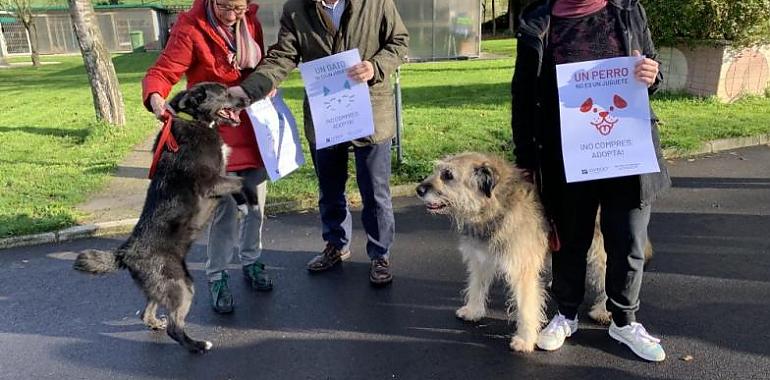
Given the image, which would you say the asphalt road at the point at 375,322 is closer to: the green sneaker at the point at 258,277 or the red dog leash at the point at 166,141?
the green sneaker at the point at 258,277

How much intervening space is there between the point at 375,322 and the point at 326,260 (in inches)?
42.7

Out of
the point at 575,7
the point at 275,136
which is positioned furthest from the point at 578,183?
the point at 275,136

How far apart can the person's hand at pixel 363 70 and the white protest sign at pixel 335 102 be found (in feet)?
0.20

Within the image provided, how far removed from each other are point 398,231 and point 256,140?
7.33ft

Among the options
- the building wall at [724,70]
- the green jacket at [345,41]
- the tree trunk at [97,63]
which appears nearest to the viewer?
the green jacket at [345,41]

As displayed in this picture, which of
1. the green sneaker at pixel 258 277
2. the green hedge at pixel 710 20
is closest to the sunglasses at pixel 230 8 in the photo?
the green sneaker at pixel 258 277

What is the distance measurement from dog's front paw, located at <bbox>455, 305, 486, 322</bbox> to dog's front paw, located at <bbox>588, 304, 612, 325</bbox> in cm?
81

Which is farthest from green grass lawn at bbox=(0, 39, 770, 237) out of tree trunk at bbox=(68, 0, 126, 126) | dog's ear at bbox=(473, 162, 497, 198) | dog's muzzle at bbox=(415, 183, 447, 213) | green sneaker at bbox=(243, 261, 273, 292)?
dog's ear at bbox=(473, 162, 497, 198)

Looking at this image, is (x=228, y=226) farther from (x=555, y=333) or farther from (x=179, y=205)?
(x=555, y=333)

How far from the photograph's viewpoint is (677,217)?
19.8 feet

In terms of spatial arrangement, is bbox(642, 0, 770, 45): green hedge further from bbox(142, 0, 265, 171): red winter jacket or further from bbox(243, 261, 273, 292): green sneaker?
bbox(243, 261, 273, 292): green sneaker

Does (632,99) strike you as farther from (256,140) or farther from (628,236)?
(256,140)

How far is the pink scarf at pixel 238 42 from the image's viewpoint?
3.95 meters

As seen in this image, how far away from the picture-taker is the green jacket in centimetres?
415
